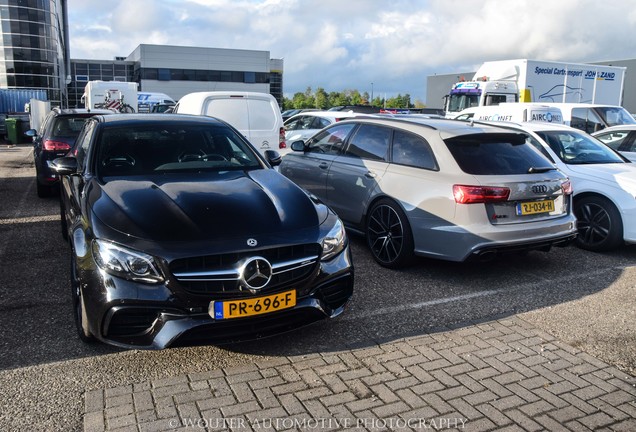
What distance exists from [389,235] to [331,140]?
195cm

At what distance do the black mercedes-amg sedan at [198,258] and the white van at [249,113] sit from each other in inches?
214

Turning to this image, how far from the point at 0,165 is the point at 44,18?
3873 centimetres

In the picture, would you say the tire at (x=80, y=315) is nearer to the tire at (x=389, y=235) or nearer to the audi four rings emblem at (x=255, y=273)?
the audi four rings emblem at (x=255, y=273)

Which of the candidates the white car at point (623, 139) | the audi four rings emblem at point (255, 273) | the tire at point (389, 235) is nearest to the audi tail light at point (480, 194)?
the tire at point (389, 235)

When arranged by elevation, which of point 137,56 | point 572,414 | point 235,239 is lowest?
point 572,414

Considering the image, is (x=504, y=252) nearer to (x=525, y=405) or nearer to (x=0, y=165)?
(x=525, y=405)

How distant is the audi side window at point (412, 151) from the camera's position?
5834 mm

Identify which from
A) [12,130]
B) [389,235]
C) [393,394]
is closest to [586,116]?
[389,235]

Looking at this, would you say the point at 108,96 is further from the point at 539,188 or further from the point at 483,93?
the point at 539,188

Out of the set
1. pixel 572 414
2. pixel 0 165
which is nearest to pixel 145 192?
pixel 572 414

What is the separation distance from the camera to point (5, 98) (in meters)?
30.4

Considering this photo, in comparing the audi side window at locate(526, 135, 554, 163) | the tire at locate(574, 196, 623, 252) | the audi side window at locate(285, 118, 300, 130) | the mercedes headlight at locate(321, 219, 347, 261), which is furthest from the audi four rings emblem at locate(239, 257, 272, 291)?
the audi side window at locate(285, 118, 300, 130)

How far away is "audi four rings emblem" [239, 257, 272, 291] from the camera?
139 inches

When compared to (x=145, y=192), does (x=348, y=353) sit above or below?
below
